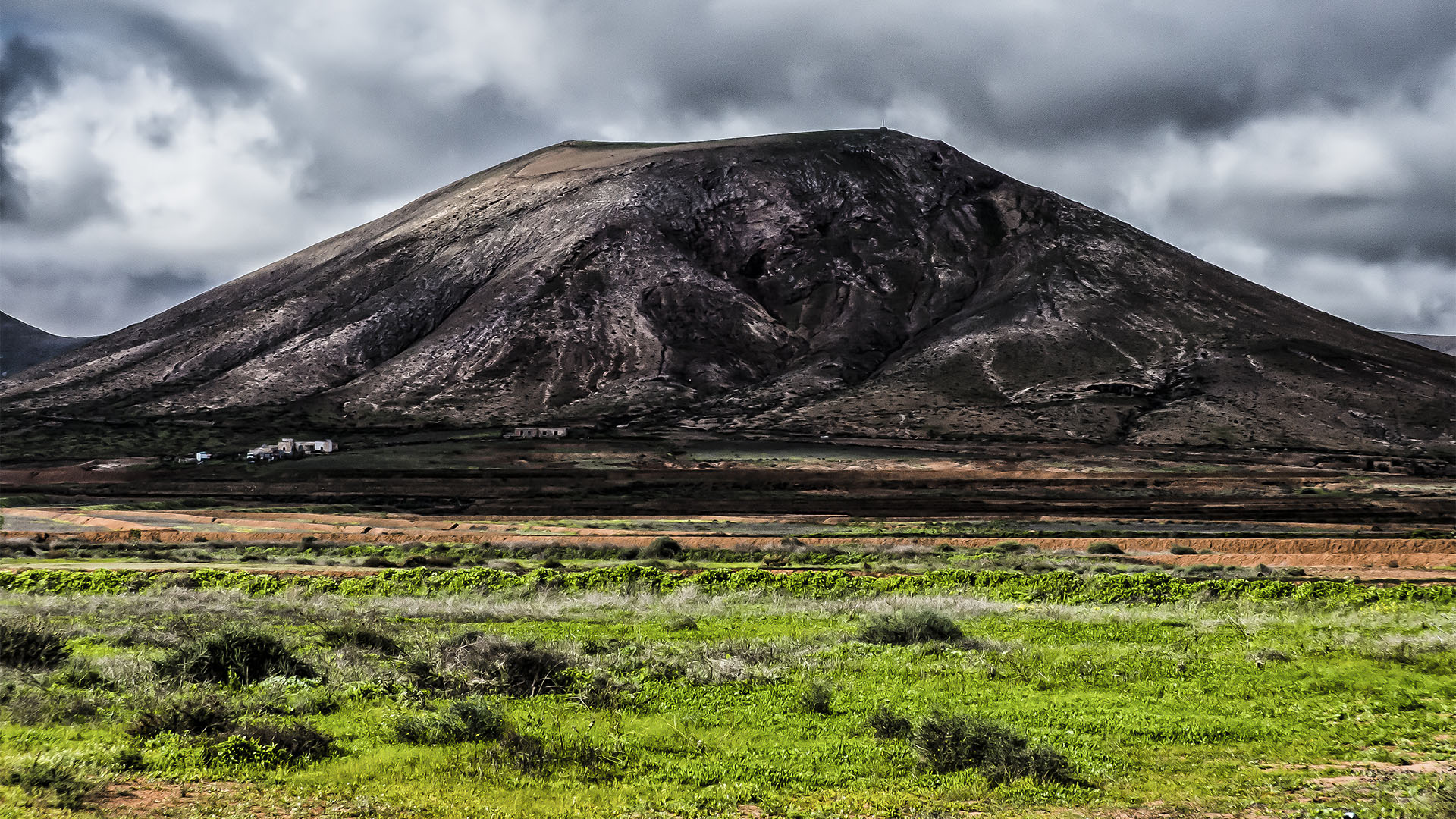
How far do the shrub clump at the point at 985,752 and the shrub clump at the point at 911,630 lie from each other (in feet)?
23.3

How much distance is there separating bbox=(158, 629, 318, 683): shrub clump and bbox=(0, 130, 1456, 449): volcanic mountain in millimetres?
110098

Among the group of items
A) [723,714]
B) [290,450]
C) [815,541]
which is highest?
[290,450]

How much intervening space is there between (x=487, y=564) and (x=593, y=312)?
127940 millimetres

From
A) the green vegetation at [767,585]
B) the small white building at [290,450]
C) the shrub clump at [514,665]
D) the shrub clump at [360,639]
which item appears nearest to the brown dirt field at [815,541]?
the green vegetation at [767,585]

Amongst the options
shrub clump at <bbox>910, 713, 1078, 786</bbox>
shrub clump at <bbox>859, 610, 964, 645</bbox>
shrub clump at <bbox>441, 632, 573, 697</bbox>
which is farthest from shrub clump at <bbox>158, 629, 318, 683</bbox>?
shrub clump at <bbox>859, 610, 964, 645</bbox>

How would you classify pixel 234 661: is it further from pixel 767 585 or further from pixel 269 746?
pixel 767 585

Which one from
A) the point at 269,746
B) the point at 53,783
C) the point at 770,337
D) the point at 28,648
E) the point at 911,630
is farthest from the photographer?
the point at 770,337

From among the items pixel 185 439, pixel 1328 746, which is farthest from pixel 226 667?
pixel 185 439

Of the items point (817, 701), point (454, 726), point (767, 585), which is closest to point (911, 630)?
point (817, 701)

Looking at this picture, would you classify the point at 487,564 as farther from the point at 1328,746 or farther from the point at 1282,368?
the point at 1282,368

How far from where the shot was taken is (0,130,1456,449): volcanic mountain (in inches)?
5202

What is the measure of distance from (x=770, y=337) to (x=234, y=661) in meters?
156

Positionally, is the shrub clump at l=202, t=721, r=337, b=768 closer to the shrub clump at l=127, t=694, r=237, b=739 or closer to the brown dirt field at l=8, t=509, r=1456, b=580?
the shrub clump at l=127, t=694, r=237, b=739

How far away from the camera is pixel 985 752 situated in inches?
424
